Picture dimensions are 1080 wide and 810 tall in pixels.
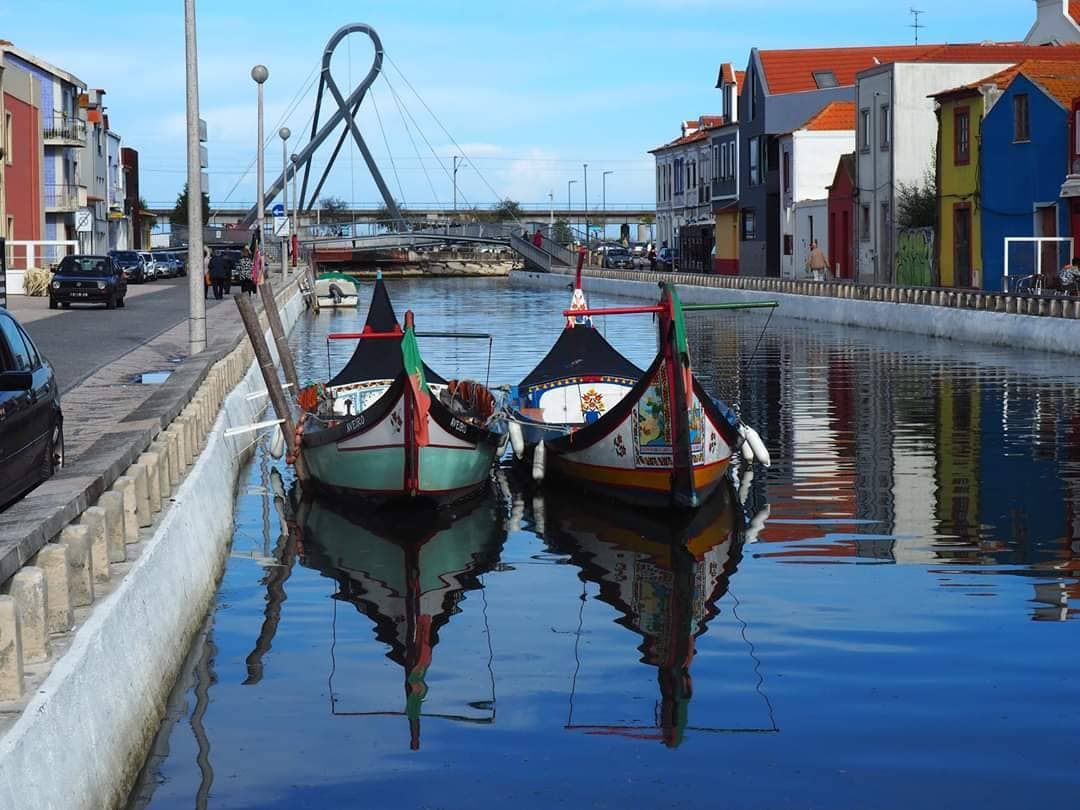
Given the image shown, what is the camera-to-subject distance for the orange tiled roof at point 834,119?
75.8m

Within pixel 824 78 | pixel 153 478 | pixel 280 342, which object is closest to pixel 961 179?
pixel 824 78

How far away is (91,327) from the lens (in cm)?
4222

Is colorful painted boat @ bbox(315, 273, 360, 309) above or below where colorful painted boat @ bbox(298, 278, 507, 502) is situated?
above

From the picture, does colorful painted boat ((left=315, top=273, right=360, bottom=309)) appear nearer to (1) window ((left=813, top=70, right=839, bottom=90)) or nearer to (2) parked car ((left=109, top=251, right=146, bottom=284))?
(2) parked car ((left=109, top=251, right=146, bottom=284))

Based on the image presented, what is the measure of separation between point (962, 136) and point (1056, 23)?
52.7 ft

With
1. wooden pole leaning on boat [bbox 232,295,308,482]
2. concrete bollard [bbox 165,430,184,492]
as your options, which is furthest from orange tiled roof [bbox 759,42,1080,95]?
concrete bollard [bbox 165,430,184,492]

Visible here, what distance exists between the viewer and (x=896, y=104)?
6012 centimetres

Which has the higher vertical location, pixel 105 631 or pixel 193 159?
pixel 193 159

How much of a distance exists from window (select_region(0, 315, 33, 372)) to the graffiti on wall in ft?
151

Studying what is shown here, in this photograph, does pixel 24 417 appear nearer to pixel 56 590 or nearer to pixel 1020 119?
pixel 56 590

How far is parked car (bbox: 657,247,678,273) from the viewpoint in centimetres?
10503

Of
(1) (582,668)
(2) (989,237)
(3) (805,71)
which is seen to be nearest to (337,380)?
(1) (582,668)

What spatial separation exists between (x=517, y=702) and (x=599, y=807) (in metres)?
2.08

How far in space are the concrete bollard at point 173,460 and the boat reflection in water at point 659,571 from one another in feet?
11.8
